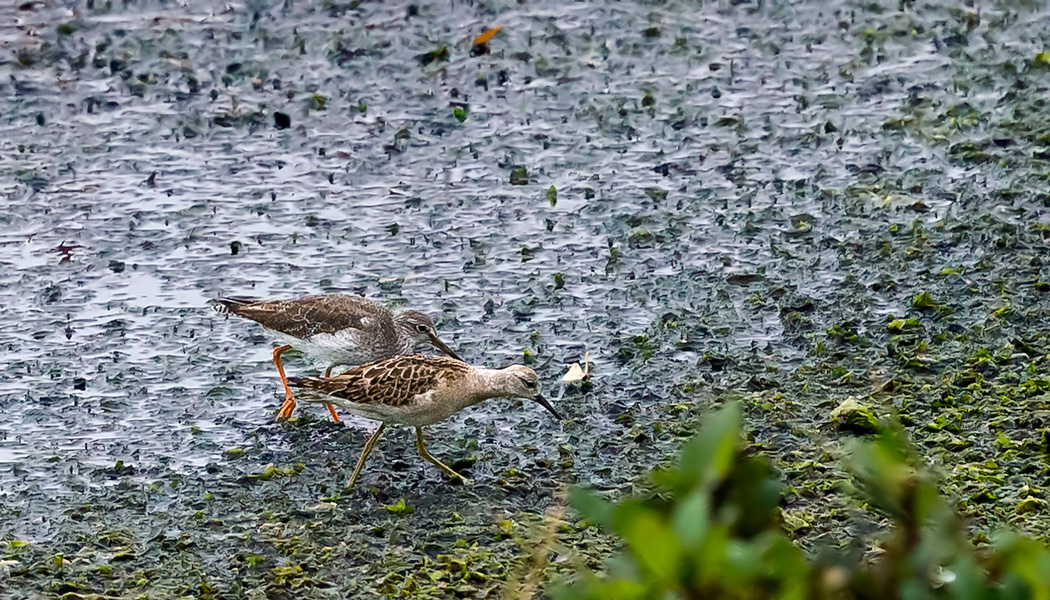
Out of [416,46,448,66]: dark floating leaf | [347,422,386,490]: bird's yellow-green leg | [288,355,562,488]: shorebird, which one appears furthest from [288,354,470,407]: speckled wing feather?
[416,46,448,66]: dark floating leaf

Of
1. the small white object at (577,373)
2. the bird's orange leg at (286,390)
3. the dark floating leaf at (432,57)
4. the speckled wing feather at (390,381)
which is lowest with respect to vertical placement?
the small white object at (577,373)

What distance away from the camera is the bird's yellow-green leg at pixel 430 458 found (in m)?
7.48

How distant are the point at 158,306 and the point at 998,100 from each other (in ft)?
20.7

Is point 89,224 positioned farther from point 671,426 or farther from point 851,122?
point 851,122

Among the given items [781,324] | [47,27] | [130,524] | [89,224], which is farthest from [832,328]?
[47,27]

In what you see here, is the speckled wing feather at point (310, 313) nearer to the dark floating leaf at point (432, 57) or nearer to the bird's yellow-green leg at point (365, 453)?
the bird's yellow-green leg at point (365, 453)

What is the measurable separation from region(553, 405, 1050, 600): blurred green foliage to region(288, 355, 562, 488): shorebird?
4962 millimetres

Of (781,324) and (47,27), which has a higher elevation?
(47,27)

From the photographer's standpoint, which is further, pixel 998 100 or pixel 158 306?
pixel 998 100

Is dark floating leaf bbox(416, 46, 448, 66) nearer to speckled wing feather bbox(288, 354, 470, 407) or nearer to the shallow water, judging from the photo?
the shallow water

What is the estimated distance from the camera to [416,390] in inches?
294

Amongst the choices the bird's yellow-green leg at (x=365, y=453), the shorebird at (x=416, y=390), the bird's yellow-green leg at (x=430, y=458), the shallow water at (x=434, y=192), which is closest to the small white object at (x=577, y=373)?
the shallow water at (x=434, y=192)

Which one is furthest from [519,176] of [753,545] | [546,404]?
[753,545]

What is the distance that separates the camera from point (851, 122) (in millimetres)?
11508
